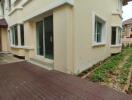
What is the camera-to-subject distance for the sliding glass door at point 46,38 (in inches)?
369

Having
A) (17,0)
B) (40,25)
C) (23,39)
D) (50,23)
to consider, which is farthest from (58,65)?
(17,0)

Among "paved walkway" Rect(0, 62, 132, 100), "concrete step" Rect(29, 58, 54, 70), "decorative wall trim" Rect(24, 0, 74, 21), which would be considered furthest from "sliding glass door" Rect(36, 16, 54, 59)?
"paved walkway" Rect(0, 62, 132, 100)

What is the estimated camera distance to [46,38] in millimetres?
10094

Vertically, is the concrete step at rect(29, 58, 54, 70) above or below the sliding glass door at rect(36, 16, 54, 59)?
below

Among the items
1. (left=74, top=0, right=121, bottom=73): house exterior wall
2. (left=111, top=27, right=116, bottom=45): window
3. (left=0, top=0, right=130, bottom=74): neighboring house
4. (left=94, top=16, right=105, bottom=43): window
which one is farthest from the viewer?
(left=111, top=27, right=116, bottom=45): window

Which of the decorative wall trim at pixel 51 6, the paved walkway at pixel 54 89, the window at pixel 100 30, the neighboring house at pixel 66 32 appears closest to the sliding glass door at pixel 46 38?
the neighboring house at pixel 66 32

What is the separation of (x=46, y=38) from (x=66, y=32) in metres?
3.12

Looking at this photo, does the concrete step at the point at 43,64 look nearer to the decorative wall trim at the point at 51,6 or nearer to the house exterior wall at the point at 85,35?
the house exterior wall at the point at 85,35

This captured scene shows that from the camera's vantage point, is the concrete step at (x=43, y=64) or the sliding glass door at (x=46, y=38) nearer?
the concrete step at (x=43, y=64)

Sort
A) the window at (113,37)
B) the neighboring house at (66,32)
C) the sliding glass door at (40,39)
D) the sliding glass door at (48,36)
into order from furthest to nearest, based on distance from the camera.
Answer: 1. the window at (113,37)
2. the sliding glass door at (40,39)
3. the sliding glass door at (48,36)
4. the neighboring house at (66,32)

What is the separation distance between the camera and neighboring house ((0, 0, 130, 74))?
7430 millimetres

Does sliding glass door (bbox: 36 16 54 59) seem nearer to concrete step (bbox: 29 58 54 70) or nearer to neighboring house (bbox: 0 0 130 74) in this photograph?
neighboring house (bbox: 0 0 130 74)

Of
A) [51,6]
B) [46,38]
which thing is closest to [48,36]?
[46,38]

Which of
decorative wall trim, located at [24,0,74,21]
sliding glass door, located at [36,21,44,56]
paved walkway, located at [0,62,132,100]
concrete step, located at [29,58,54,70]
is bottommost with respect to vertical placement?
paved walkway, located at [0,62,132,100]
